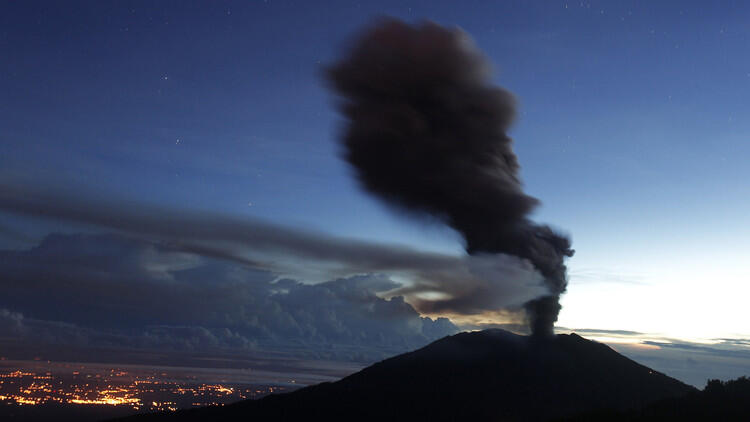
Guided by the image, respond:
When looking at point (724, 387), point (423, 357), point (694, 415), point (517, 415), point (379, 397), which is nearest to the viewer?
point (694, 415)

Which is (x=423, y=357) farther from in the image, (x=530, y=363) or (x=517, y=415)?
(x=517, y=415)

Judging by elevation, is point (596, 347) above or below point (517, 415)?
above

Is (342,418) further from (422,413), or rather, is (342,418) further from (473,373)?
(473,373)

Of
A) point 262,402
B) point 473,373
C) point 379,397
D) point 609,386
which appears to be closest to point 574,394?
point 609,386

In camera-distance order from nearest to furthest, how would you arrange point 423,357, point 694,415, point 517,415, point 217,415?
point 694,415, point 517,415, point 217,415, point 423,357

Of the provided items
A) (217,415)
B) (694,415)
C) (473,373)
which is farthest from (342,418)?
(694,415)

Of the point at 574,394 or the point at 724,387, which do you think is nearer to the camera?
the point at 724,387
